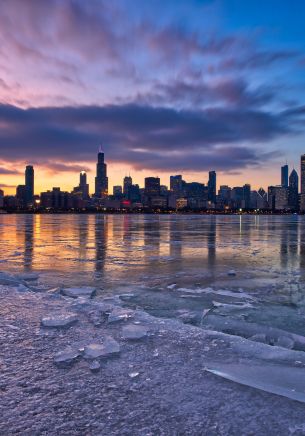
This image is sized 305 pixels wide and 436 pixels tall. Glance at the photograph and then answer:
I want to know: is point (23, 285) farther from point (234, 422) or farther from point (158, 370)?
point (234, 422)

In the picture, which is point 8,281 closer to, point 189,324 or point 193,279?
point 193,279

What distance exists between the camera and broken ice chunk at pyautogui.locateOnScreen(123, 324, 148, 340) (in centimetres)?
487

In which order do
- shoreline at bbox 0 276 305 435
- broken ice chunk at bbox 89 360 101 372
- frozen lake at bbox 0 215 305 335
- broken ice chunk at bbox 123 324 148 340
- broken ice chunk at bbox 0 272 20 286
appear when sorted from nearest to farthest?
shoreline at bbox 0 276 305 435 → broken ice chunk at bbox 89 360 101 372 → broken ice chunk at bbox 123 324 148 340 → frozen lake at bbox 0 215 305 335 → broken ice chunk at bbox 0 272 20 286

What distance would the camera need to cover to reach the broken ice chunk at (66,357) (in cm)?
397

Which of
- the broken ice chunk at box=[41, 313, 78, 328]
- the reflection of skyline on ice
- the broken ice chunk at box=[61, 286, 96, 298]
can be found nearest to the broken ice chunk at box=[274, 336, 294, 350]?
the reflection of skyline on ice

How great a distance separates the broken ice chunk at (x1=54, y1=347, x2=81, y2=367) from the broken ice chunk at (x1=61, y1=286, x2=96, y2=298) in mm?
3340

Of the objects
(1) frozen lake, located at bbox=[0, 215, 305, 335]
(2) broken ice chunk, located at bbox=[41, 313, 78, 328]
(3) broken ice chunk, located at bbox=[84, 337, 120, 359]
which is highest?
(3) broken ice chunk, located at bbox=[84, 337, 120, 359]

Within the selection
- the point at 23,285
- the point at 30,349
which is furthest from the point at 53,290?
the point at 30,349

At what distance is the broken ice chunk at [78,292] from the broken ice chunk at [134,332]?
265 cm

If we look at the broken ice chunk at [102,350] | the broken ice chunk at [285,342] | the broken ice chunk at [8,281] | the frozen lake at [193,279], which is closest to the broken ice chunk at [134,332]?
the broken ice chunk at [102,350]

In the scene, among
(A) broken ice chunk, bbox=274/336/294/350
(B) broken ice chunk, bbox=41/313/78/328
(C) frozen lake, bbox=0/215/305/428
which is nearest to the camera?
(C) frozen lake, bbox=0/215/305/428

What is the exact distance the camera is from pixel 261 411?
303 centimetres

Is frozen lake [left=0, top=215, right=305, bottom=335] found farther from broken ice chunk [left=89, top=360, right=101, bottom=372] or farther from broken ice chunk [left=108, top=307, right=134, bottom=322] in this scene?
broken ice chunk [left=89, top=360, right=101, bottom=372]

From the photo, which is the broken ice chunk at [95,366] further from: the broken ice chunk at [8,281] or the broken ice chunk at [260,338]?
the broken ice chunk at [8,281]
